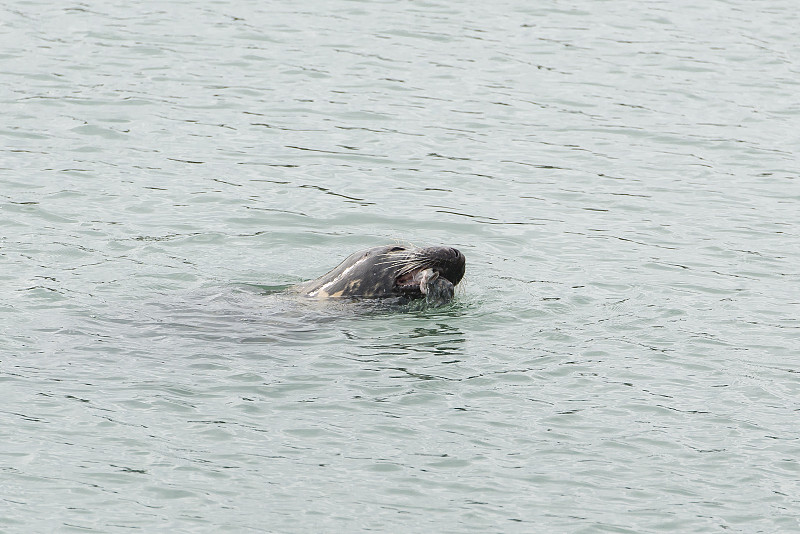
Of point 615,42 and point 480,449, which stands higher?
point 615,42

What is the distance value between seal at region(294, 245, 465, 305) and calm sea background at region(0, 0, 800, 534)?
9.3 inches

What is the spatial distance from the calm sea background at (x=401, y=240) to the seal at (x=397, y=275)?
0.24 metres

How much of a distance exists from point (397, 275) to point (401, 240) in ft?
6.00

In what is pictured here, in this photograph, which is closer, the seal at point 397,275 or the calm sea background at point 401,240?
the calm sea background at point 401,240

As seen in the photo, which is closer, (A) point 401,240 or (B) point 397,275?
(B) point 397,275

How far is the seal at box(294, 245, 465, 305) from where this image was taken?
1058cm

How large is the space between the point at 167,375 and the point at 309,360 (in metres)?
1.06

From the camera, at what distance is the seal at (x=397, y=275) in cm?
1058

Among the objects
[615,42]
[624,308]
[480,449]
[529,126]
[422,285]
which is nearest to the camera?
[480,449]

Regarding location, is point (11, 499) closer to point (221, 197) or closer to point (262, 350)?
point (262, 350)

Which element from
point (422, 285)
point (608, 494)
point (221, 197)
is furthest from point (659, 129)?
point (608, 494)

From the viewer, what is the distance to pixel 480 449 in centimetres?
819

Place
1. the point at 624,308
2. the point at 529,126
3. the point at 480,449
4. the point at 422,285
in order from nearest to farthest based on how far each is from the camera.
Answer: the point at 480,449
the point at 422,285
the point at 624,308
the point at 529,126

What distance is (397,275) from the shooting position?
10820 millimetres
